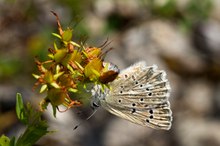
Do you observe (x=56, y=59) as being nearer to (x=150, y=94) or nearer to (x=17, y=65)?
(x=150, y=94)

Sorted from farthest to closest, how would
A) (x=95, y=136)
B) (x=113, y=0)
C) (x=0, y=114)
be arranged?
(x=113, y=0)
(x=95, y=136)
(x=0, y=114)

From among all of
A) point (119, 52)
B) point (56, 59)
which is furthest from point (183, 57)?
point (56, 59)

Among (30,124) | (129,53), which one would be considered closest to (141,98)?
(30,124)

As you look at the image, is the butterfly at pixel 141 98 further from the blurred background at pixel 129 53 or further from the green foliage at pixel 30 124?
the blurred background at pixel 129 53

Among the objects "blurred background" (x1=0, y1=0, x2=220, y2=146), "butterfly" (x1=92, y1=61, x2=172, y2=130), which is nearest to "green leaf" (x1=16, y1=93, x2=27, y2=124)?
"butterfly" (x1=92, y1=61, x2=172, y2=130)

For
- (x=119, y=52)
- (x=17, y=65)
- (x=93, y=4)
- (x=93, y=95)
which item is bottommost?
(x=93, y=95)

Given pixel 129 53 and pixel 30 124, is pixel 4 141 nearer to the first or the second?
pixel 30 124

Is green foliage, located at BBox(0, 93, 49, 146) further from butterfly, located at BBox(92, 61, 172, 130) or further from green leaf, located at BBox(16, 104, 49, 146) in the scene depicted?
butterfly, located at BBox(92, 61, 172, 130)
